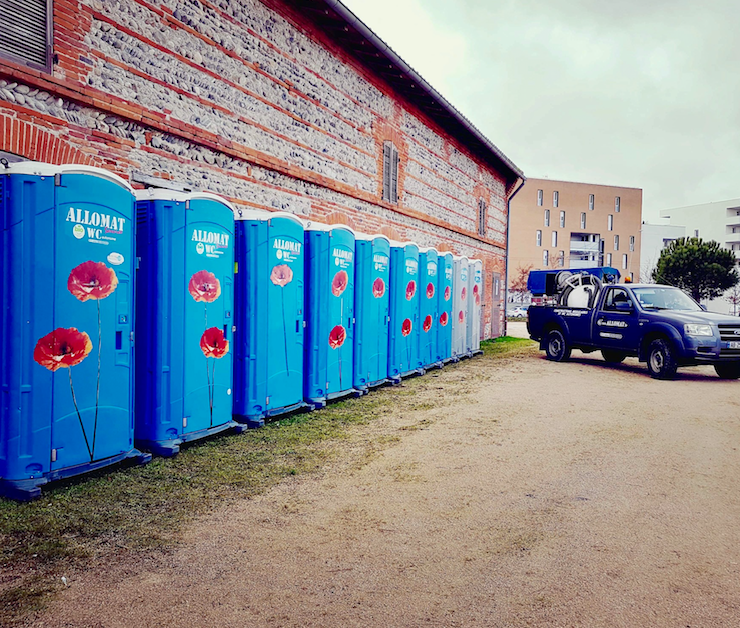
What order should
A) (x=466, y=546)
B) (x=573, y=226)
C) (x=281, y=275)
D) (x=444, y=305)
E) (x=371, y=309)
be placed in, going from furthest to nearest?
1. (x=573, y=226)
2. (x=444, y=305)
3. (x=371, y=309)
4. (x=281, y=275)
5. (x=466, y=546)

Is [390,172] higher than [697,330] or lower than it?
higher

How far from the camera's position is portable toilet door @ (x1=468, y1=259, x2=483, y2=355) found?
15.1 meters

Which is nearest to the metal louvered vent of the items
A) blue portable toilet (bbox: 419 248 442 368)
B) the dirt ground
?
the dirt ground

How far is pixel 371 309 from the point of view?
9.76m

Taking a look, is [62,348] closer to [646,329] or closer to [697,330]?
[697,330]

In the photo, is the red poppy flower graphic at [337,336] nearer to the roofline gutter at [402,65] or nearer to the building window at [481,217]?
the roofline gutter at [402,65]

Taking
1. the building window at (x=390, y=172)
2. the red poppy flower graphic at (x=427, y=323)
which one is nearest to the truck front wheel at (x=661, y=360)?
the red poppy flower graphic at (x=427, y=323)

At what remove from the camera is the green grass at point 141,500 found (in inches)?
137

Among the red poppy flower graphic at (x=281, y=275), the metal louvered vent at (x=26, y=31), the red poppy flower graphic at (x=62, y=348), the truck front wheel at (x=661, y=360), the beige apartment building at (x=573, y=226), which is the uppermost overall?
the beige apartment building at (x=573, y=226)

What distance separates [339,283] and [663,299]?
8596 millimetres

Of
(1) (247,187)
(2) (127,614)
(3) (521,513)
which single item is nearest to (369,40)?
(1) (247,187)

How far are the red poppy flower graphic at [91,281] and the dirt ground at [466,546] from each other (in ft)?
7.03

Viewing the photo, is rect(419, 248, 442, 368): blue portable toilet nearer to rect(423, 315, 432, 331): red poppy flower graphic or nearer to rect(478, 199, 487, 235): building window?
rect(423, 315, 432, 331): red poppy flower graphic

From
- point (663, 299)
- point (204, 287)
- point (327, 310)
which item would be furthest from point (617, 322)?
point (204, 287)
